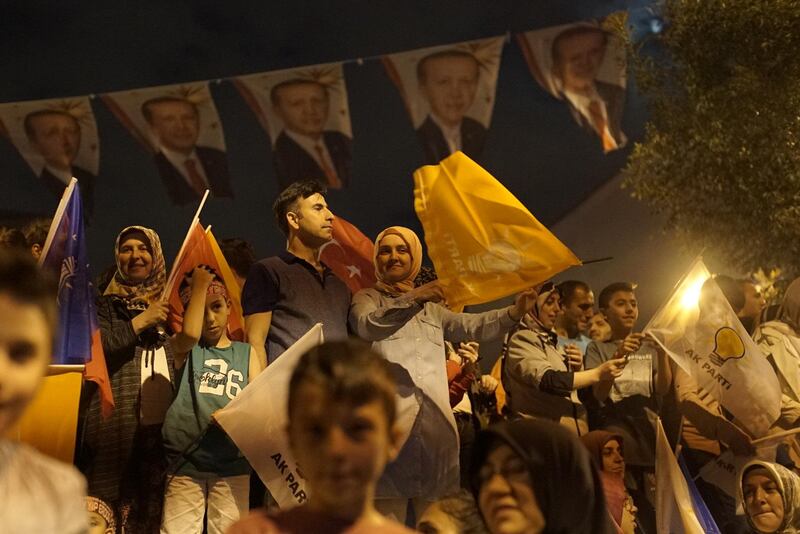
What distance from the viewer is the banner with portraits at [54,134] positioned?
1229 cm

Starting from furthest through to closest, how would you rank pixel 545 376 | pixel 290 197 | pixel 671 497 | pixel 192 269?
pixel 671 497, pixel 545 376, pixel 192 269, pixel 290 197

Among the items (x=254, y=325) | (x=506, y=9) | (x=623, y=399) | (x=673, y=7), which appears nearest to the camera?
(x=254, y=325)

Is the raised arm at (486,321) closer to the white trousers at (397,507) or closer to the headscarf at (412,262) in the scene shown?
the headscarf at (412,262)

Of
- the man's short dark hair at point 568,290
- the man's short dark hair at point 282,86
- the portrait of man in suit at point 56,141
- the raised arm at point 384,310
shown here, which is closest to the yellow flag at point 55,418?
the raised arm at point 384,310

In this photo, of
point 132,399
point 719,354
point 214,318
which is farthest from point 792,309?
point 132,399

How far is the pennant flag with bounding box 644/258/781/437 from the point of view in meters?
6.00

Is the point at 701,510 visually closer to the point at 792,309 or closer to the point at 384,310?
the point at 792,309

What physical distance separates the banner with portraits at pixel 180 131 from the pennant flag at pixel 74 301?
23.9 feet

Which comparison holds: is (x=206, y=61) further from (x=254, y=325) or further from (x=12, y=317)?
(x=12, y=317)

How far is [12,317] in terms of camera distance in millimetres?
1872

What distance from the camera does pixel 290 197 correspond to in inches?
203

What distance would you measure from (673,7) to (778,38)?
148 centimetres

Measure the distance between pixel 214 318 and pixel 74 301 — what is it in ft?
2.25

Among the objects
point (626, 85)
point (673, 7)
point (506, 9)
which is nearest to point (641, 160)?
point (626, 85)
